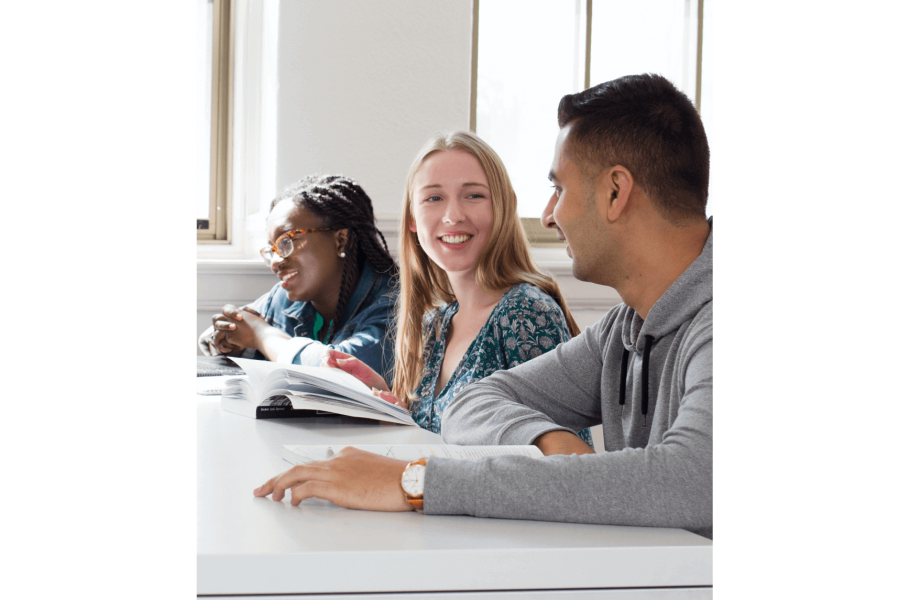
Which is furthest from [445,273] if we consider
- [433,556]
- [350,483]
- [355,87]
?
[433,556]

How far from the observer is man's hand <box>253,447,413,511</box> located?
0.65 meters

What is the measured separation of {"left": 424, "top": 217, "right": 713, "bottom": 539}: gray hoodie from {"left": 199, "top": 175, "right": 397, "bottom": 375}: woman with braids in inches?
35.5

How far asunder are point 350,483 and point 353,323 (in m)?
1.38

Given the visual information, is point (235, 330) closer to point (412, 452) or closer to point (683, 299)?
point (412, 452)

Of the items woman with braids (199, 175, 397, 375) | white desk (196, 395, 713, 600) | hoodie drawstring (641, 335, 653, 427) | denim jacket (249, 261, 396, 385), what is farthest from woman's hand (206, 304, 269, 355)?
white desk (196, 395, 713, 600)

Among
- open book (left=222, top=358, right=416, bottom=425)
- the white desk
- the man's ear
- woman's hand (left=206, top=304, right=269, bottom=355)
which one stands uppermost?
the man's ear

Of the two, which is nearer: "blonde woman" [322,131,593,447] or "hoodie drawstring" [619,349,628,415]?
"hoodie drawstring" [619,349,628,415]

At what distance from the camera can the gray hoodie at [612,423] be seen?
0.63 metres

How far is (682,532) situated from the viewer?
611mm

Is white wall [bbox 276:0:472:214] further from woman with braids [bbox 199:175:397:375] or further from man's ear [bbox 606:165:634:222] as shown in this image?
man's ear [bbox 606:165:634:222]
